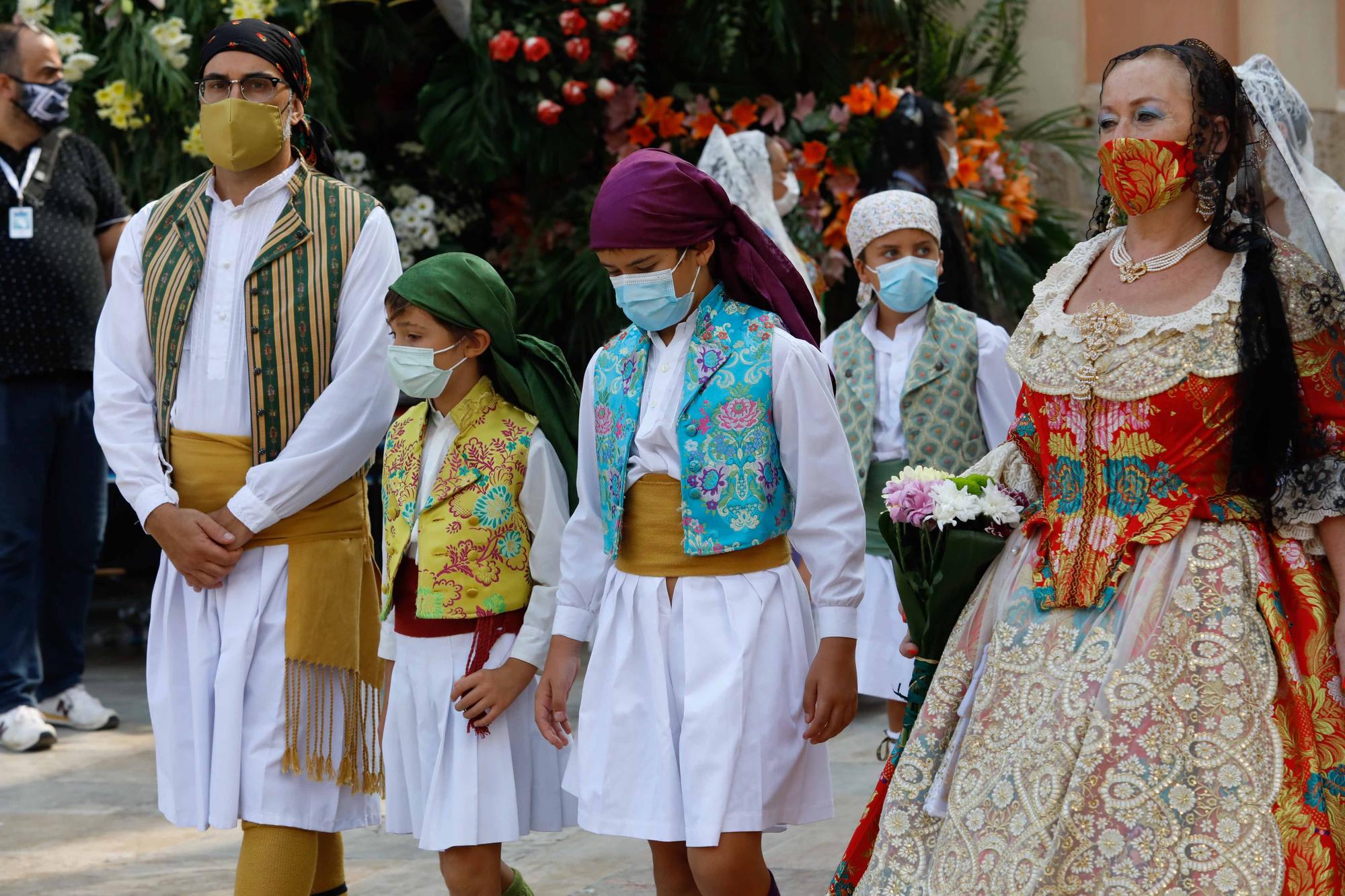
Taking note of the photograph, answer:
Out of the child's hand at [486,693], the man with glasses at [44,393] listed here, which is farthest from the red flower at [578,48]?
the child's hand at [486,693]

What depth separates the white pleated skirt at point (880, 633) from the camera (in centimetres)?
554

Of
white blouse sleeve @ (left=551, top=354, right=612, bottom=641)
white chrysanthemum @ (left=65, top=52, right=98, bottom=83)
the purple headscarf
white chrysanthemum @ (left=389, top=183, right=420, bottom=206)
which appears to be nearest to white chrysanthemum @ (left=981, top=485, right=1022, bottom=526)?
the purple headscarf

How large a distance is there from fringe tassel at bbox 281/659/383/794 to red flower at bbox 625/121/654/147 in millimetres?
4263

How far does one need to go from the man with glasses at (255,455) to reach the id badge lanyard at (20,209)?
2.44m

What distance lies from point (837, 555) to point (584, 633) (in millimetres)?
610

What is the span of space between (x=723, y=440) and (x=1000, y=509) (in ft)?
1.85

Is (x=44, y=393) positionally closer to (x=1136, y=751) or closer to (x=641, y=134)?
(x=641, y=134)

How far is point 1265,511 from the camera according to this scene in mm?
3031

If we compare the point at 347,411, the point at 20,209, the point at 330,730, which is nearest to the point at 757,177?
the point at 20,209

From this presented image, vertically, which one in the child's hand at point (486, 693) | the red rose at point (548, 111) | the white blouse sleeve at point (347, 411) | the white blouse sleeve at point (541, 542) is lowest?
the child's hand at point (486, 693)

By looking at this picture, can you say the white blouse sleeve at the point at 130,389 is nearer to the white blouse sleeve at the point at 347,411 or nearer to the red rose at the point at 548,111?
the white blouse sleeve at the point at 347,411

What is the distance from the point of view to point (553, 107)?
761cm

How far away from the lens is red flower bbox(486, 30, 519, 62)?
7.55 m

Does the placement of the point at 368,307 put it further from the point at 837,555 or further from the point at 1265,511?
the point at 1265,511
